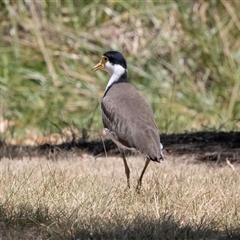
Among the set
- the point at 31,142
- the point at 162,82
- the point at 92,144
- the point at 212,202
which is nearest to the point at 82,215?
the point at 212,202

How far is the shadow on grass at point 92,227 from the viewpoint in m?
5.53

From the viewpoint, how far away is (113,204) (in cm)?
619

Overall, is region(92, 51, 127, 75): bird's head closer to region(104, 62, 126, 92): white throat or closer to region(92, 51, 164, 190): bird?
region(104, 62, 126, 92): white throat

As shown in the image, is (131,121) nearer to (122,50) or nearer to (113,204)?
(113,204)

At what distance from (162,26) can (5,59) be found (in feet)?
7.94

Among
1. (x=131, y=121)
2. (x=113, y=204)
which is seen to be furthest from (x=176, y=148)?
(x=113, y=204)

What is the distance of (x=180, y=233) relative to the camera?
558 centimetres

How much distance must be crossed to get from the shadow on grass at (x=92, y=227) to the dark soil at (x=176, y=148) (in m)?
2.81

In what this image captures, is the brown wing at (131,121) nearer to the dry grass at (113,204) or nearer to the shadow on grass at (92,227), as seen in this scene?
the dry grass at (113,204)

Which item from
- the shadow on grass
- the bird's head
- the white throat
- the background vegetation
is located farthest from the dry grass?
the background vegetation

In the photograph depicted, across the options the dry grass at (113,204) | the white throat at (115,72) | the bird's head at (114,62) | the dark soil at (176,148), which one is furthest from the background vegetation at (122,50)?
the dry grass at (113,204)

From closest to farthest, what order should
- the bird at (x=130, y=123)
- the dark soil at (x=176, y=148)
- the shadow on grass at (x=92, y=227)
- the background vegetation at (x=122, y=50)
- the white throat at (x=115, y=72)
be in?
the shadow on grass at (x=92, y=227)
the bird at (x=130, y=123)
the white throat at (x=115, y=72)
the dark soil at (x=176, y=148)
the background vegetation at (x=122, y=50)

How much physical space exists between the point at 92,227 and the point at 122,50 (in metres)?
7.92

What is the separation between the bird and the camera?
679cm
